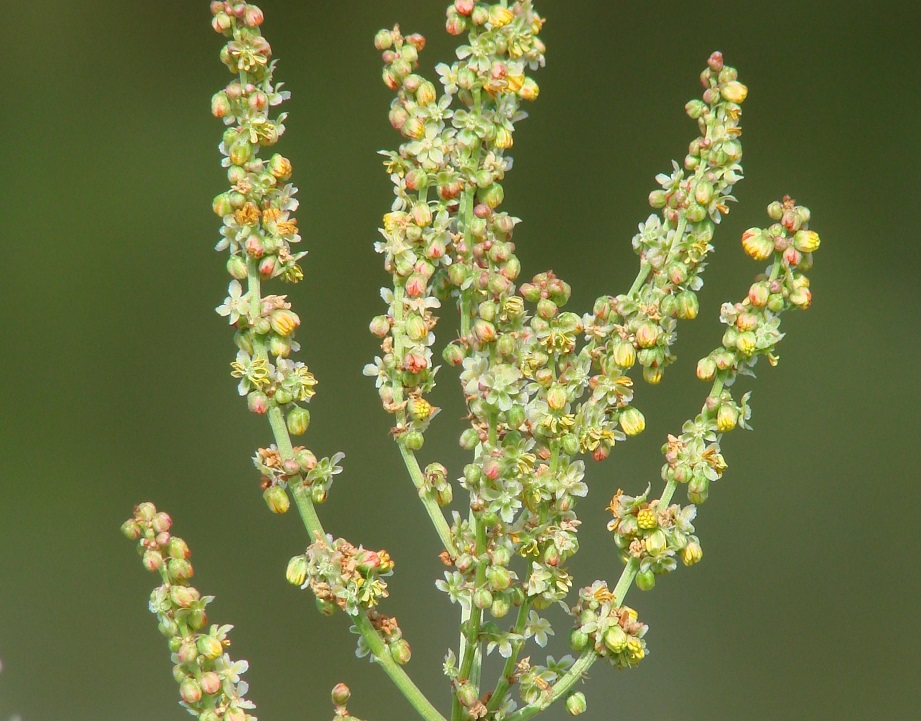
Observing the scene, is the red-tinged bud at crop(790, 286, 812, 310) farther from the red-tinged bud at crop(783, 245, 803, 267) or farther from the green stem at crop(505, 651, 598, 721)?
the green stem at crop(505, 651, 598, 721)

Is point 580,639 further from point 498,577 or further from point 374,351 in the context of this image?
point 374,351

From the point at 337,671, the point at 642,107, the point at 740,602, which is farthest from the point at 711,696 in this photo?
the point at 642,107

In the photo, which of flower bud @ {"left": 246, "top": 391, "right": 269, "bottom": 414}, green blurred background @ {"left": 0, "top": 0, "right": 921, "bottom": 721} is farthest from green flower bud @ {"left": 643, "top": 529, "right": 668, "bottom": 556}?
green blurred background @ {"left": 0, "top": 0, "right": 921, "bottom": 721}

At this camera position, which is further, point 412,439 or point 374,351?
point 374,351

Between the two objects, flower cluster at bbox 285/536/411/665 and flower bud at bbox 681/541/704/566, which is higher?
flower cluster at bbox 285/536/411/665

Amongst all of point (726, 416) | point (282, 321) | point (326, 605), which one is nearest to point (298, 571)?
point (326, 605)

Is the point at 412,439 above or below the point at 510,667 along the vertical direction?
above

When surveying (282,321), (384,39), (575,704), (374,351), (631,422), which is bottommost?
(575,704)

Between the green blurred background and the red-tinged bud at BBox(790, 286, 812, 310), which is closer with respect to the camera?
the red-tinged bud at BBox(790, 286, 812, 310)
